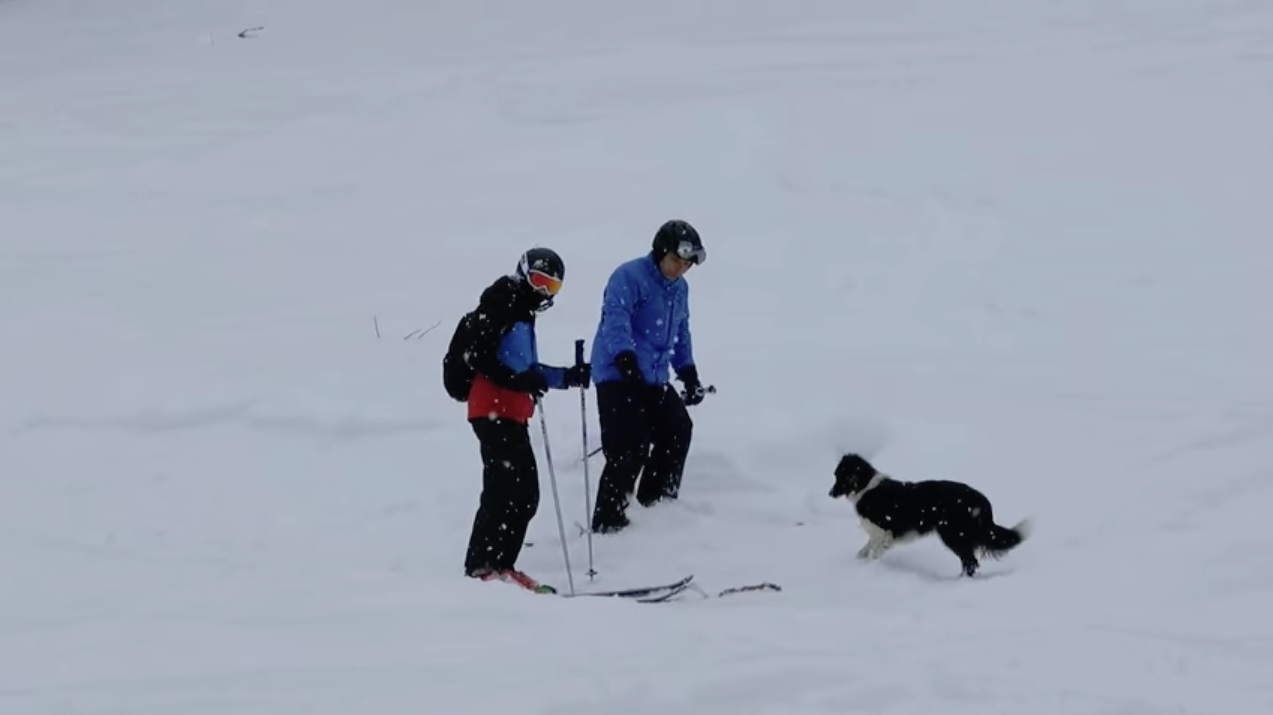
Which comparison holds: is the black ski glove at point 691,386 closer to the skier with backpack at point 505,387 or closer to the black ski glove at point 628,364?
the black ski glove at point 628,364

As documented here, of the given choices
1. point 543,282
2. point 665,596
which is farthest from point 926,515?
point 543,282

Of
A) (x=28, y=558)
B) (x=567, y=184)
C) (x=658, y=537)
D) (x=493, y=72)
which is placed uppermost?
(x=493, y=72)

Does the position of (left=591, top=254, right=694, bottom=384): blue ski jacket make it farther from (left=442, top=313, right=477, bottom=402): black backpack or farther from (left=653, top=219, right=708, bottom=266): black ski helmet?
(left=442, top=313, right=477, bottom=402): black backpack

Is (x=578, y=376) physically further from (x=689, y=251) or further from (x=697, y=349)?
(x=697, y=349)

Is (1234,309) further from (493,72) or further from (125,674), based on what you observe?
(493,72)

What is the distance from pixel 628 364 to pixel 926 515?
1.71 m

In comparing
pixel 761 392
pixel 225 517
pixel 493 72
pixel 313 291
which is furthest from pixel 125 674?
pixel 493 72

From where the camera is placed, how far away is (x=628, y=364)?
6.89m

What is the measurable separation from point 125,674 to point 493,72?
45.1 feet

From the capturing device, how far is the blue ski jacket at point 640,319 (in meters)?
7.04

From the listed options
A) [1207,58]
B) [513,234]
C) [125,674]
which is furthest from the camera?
[1207,58]

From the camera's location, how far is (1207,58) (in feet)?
50.8

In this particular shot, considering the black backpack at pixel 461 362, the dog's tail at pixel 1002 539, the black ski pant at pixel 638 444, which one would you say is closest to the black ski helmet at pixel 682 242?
the black ski pant at pixel 638 444

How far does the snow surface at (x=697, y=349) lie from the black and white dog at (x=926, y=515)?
0.56 ft
